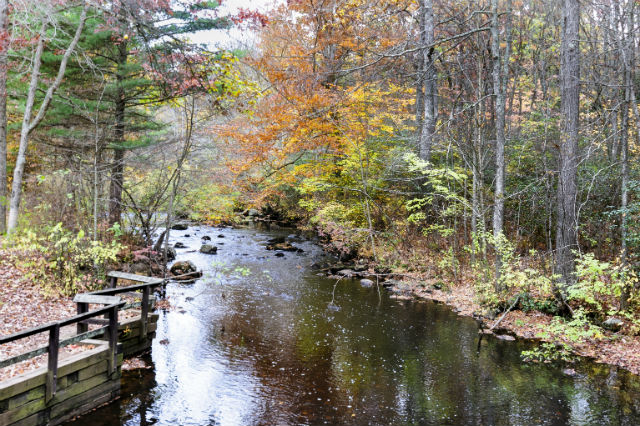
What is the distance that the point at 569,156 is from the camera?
34.5ft

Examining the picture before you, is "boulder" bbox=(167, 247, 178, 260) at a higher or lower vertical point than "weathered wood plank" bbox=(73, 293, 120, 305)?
lower

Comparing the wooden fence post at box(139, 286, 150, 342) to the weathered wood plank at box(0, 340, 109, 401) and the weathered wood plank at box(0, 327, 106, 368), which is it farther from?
the weathered wood plank at box(0, 327, 106, 368)

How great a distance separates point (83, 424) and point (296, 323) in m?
5.61

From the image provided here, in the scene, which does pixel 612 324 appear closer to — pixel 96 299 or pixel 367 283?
pixel 367 283

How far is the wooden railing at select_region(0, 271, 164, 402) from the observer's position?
16.7 ft

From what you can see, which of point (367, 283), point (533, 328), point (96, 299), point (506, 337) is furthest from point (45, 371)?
point (367, 283)

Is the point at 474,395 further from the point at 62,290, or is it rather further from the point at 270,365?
the point at 62,290

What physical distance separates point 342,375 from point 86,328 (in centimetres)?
479

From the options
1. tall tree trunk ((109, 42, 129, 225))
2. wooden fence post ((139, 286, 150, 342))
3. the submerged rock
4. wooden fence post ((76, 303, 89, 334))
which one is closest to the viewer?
wooden fence post ((76, 303, 89, 334))

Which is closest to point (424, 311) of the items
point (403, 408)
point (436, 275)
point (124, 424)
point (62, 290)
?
point (436, 275)

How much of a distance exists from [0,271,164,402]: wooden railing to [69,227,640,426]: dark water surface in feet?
2.64

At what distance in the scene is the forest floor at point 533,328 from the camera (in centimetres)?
886

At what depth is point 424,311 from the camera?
12.2m

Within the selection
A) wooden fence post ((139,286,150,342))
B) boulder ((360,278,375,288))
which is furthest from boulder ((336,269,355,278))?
wooden fence post ((139,286,150,342))
